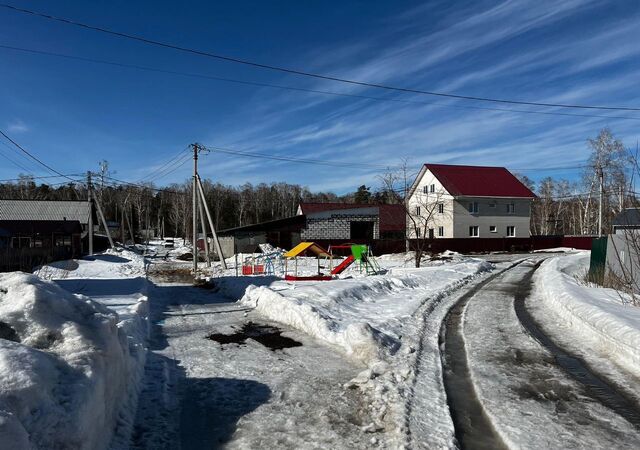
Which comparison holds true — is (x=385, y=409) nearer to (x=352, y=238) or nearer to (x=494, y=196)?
(x=352, y=238)

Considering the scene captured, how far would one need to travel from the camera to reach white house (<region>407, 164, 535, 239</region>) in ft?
152

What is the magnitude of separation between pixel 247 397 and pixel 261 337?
344 cm

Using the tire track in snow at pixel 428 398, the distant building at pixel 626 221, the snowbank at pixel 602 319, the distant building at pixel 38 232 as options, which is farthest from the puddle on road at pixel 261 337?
the distant building at pixel 38 232

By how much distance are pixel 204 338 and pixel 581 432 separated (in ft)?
21.5

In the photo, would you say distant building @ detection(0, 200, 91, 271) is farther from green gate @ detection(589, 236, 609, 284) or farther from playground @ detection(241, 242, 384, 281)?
green gate @ detection(589, 236, 609, 284)

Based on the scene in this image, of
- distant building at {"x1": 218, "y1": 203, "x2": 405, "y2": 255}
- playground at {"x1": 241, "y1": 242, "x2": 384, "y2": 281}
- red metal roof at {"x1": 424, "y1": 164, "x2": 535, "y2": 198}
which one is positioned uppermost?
red metal roof at {"x1": 424, "y1": 164, "x2": 535, "y2": 198}

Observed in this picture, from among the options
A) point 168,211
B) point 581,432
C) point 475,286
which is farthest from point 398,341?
point 168,211

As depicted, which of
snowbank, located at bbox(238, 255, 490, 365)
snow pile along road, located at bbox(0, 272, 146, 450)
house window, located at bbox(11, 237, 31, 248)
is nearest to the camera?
snow pile along road, located at bbox(0, 272, 146, 450)

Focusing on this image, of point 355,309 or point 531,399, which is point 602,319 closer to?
point 531,399

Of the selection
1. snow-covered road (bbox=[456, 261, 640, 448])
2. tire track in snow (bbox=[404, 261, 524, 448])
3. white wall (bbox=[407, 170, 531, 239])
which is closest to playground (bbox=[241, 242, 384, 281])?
tire track in snow (bbox=[404, 261, 524, 448])

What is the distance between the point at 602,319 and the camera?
892cm

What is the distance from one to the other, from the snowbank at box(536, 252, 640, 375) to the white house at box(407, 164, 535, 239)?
3212 cm

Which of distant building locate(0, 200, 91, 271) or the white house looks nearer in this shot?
distant building locate(0, 200, 91, 271)

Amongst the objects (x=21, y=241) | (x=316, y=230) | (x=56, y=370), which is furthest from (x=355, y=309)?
(x=21, y=241)
